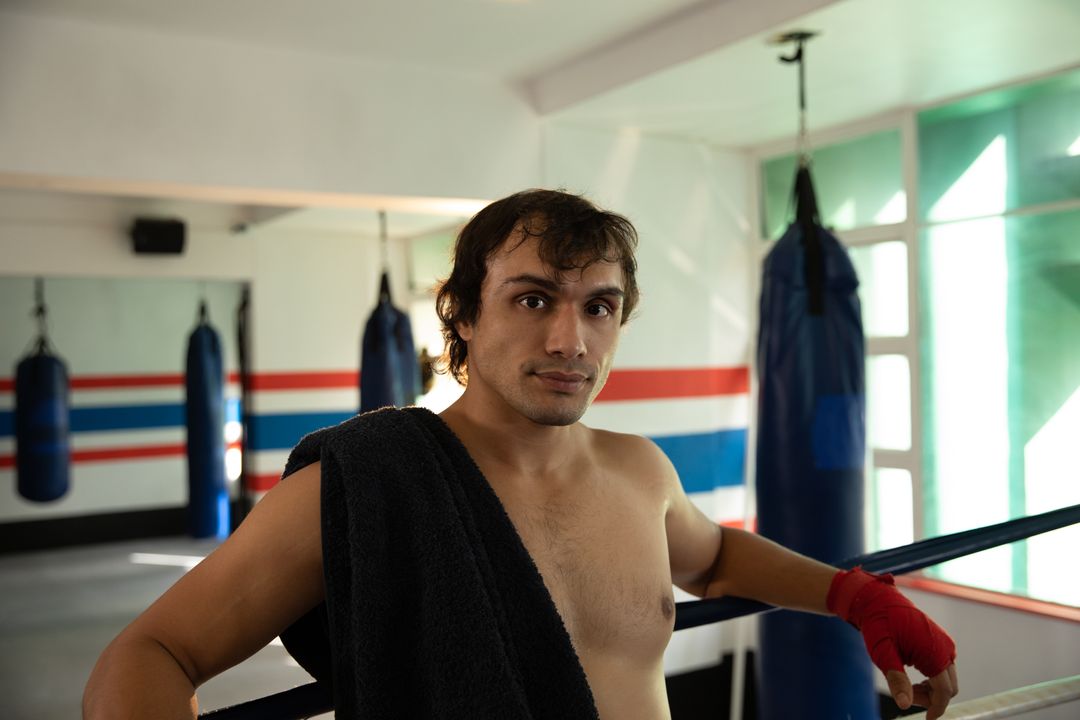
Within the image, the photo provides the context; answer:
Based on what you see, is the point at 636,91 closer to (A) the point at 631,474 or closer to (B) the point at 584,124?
(B) the point at 584,124

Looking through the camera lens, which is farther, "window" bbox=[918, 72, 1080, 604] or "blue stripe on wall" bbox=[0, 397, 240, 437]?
"blue stripe on wall" bbox=[0, 397, 240, 437]

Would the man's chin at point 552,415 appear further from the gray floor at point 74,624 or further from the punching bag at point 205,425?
the punching bag at point 205,425

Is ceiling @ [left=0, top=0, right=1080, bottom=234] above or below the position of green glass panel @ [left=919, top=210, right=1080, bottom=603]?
above

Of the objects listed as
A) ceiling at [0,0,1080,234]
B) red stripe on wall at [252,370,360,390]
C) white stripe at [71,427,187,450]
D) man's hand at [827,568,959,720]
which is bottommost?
white stripe at [71,427,187,450]

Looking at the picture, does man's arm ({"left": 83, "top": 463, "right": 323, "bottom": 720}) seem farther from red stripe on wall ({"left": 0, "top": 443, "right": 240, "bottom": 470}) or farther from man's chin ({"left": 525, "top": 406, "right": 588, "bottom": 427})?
red stripe on wall ({"left": 0, "top": 443, "right": 240, "bottom": 470})

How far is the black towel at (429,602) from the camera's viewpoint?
105 centimetres

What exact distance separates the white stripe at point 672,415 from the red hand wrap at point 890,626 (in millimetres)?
2945

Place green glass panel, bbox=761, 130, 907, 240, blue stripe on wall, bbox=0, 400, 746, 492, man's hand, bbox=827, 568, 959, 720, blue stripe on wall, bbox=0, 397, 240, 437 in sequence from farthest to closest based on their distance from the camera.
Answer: blue stripe on wall, bbox=0, 397, 240, 437, blue stripe on wall, bbox=0, 400, 746, 492, green glass panel, bbox=761, 130, 907, 240, man's hand, bbox=827, 568, 959, 720

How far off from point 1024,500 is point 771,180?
202 cm

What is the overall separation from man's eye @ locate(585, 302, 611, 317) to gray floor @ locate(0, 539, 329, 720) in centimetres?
391

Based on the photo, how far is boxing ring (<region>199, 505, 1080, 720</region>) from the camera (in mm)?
1109

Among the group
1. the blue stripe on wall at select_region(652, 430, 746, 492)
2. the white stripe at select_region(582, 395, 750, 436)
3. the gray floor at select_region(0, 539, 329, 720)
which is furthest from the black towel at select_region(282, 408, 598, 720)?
the gray floor at select_region(0, 539, 329, 720)

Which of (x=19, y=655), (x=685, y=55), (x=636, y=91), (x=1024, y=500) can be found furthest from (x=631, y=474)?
(x=19, y=655)

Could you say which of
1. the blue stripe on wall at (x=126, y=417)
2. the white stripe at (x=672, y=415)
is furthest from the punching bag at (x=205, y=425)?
the white stripe at (x=672, y=415)
